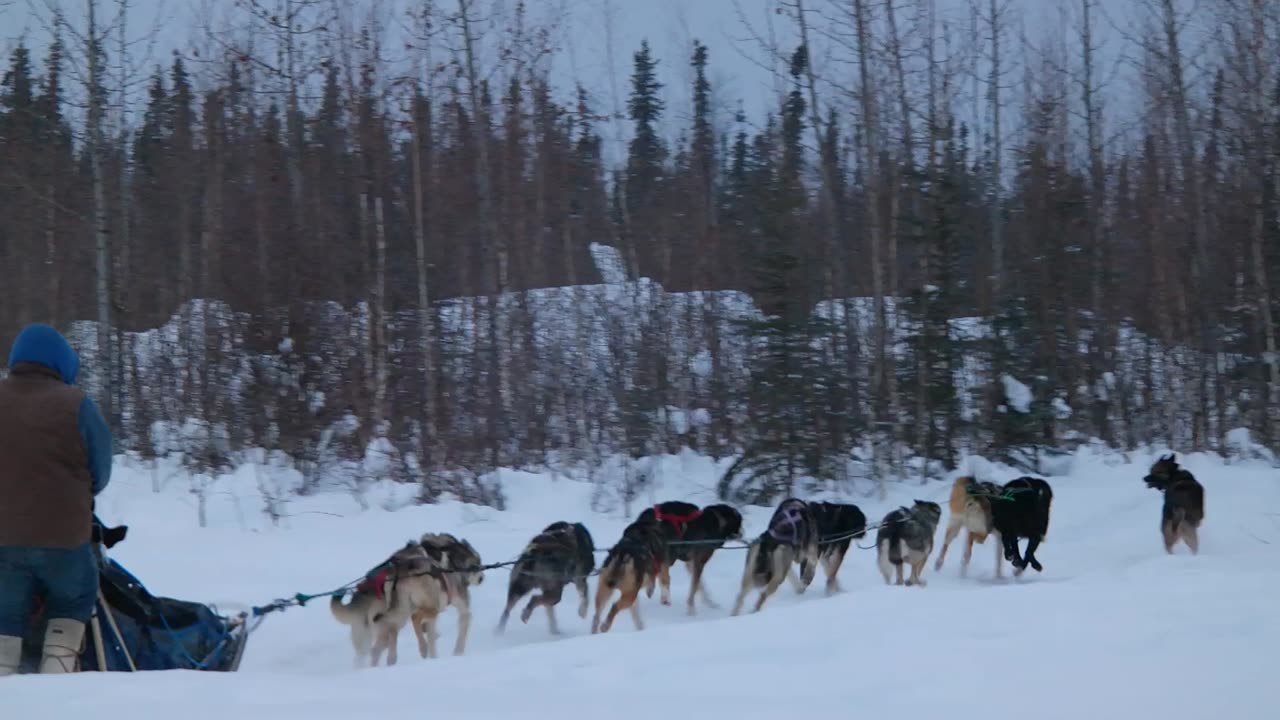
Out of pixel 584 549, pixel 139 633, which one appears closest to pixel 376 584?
pixel 139 633

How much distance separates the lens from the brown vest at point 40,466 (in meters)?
4.25

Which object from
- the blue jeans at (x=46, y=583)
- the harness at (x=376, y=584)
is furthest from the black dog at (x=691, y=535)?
the blue jeans at (x=46, y=583)

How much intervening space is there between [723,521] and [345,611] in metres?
3.70

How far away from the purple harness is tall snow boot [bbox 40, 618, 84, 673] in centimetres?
530

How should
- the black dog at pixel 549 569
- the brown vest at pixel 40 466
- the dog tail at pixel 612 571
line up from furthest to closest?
the dog tail at pixel 612 571, the black dog at pixel 549 569, the brown vest at pixel 40 466

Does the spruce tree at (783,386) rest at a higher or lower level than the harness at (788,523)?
higher

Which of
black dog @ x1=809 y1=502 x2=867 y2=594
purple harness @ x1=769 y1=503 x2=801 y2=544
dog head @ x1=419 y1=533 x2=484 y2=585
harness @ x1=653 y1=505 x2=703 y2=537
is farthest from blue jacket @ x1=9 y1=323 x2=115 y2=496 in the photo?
black dog @ x1=809 y1=502 x2=867 y2=594

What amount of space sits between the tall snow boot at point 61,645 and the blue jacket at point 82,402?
0.60 metres

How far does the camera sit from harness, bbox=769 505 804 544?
827cm

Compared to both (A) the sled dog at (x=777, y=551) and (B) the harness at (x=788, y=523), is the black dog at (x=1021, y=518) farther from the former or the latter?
(B) the harness at (x=788, y=523)

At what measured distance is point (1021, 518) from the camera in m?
9.37

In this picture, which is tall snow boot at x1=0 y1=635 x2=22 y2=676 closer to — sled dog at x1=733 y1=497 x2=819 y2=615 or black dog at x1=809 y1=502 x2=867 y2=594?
sled dog at x1=733 y1=497 x2=819 y2=615

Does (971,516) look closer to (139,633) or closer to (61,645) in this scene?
(139,633)

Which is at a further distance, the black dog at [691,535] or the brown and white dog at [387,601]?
the black dog at [691,535]
